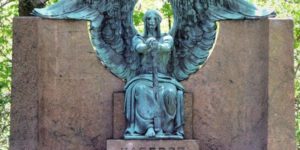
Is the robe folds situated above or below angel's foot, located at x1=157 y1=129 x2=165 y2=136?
above

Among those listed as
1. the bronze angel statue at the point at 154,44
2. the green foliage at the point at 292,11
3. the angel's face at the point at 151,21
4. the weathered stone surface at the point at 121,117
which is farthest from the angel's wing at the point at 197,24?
the green foliage at the point at 292,11

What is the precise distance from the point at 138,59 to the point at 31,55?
4.88 feet

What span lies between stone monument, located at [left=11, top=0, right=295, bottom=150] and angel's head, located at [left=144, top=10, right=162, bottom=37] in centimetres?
1

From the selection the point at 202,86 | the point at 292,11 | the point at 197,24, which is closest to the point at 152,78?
the point at 202,86

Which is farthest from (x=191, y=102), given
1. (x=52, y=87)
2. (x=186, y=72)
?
(x=52, y=87)

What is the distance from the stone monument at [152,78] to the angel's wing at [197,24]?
14mm

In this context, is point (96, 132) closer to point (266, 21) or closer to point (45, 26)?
point (45, 26)

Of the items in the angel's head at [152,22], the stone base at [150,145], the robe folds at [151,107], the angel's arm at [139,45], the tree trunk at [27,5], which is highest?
the tree trunk at [27,5]

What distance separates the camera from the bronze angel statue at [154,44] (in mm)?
10438

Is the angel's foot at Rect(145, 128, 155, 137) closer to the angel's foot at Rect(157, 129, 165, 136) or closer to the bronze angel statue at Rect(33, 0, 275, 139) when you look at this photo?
the angel's foot at Rect(157, 129, 165, 136)

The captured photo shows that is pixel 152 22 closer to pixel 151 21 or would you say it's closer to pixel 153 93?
pixel 151 21

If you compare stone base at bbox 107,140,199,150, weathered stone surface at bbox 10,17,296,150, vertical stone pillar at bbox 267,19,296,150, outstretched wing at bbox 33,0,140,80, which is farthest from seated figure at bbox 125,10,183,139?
vertical stone pillar at bbox 267,19,296,150

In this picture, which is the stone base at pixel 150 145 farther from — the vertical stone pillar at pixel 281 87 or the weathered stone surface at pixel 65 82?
the vertical stone pillar at pixel 281 87

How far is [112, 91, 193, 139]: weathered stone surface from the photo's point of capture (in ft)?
35.1
